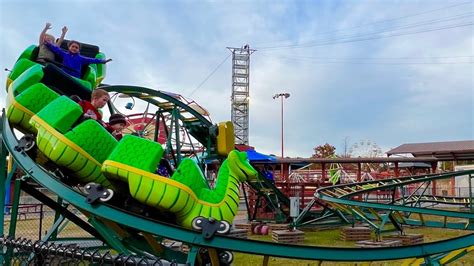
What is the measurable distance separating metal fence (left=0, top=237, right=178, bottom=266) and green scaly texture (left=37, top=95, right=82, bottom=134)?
2.90ft

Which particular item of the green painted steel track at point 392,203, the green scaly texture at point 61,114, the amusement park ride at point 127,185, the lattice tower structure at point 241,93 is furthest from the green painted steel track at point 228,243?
the lattice tower structure at point 241,93

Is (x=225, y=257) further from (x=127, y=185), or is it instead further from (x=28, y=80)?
(x=28, y=80)

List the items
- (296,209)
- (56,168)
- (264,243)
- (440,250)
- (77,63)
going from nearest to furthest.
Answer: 1. (264,243)
2. (440,250)
3. (56,168)
4. (77,63)
5. (296,209)

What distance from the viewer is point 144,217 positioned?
3100 mm

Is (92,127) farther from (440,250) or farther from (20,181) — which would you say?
(440,250)

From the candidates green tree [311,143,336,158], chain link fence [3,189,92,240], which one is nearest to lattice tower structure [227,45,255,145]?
green tree [311,143,336,158]

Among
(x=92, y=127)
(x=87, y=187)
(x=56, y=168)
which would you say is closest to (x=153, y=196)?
(x=87, y=187)

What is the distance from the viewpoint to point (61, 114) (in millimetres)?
3436

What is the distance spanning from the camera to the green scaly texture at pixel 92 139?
3387mm

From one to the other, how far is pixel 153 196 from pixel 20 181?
72.9 inches

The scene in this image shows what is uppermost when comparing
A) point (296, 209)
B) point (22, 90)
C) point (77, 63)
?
point (77, 63)

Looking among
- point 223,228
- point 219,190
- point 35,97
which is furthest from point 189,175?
point 35,97

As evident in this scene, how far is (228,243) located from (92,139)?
1369mm

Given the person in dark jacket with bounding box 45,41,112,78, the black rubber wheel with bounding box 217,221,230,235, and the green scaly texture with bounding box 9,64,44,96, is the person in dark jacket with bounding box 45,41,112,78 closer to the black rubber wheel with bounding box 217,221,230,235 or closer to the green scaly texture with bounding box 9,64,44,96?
the green scaly texture with bounding box 9,64,44,96
